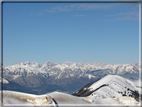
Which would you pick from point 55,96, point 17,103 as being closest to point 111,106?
point 55,96

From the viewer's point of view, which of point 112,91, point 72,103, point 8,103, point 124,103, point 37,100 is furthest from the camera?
point 112,91

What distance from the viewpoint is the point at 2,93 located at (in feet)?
57.0

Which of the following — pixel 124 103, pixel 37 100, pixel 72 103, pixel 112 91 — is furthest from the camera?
pixel 112 91

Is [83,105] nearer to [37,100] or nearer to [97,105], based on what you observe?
[97,105]

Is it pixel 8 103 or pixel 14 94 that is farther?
pixel 14 94

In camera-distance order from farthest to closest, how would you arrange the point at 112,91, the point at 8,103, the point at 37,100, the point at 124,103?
the point at 112,91 < the point at 124,103 < the point at 37,100 < the point at 8,103

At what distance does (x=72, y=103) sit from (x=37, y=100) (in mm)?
3537

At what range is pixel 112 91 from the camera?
3291 cm

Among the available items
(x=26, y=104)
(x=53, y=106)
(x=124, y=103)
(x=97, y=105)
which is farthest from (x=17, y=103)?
(x=124, y=103)

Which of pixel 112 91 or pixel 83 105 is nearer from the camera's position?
pixel 83 105

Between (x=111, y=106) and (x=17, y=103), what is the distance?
923cm

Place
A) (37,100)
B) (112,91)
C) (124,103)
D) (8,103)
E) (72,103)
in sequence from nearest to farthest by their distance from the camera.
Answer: (8,103) < (37,100) < (72,103) < (124,103) < (112,91)

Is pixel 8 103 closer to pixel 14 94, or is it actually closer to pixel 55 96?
pixel 14 94

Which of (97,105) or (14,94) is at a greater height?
(14,94)
